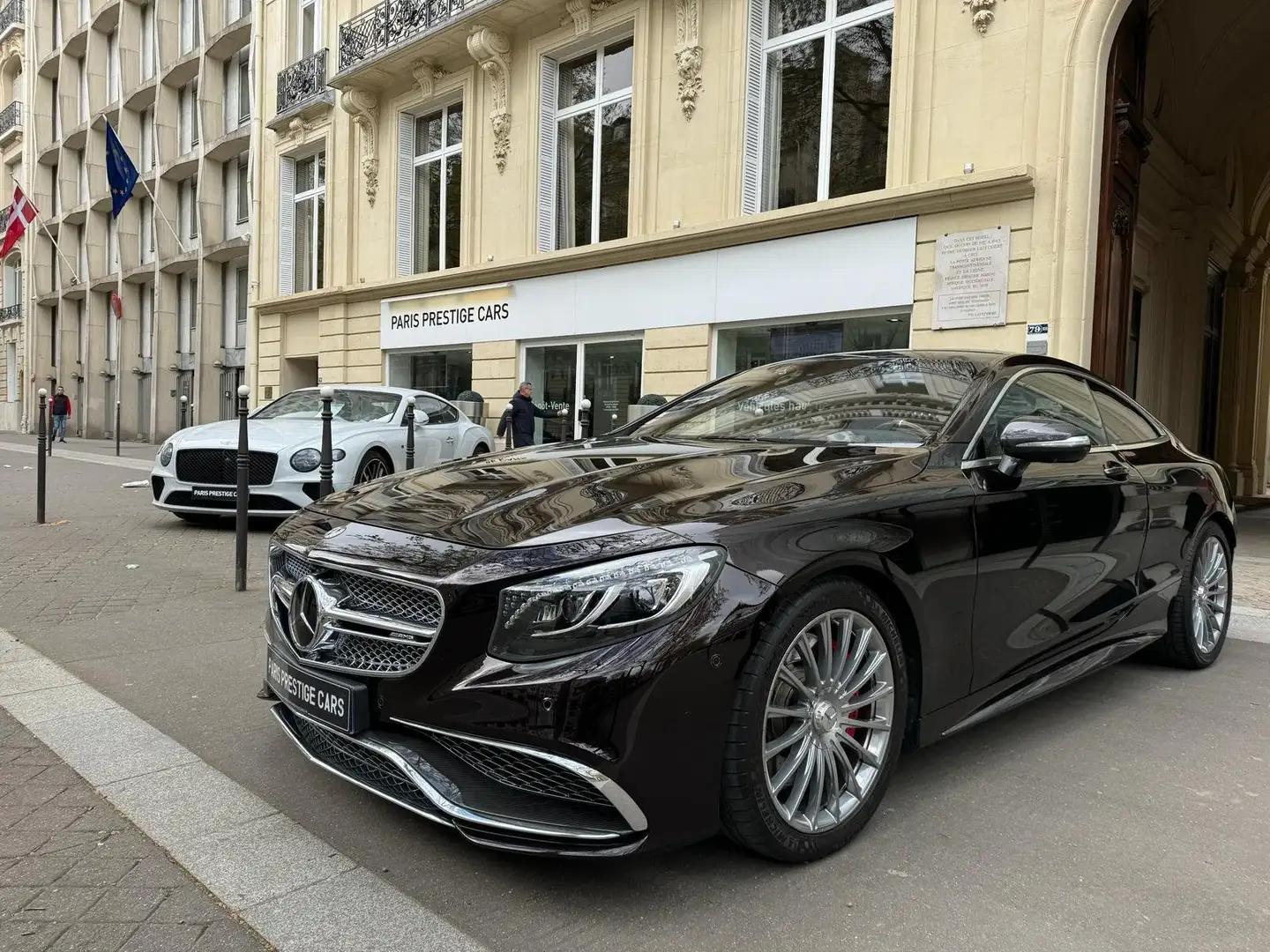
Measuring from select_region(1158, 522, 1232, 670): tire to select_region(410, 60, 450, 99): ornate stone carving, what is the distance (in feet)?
55.5

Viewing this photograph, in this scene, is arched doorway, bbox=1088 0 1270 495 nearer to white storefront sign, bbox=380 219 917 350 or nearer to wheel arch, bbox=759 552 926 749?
white storefront sign, bbox=380 219 917 350

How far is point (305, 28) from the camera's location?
72.7 feet

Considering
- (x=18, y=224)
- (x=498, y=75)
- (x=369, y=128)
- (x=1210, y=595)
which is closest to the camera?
(x=1210, y=595)

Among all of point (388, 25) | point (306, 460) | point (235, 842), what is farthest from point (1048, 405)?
point (388, 25)

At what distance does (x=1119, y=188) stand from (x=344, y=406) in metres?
9.04

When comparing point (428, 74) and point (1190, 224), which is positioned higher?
point (428, 74)

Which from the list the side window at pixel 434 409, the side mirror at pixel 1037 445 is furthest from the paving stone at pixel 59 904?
the side window at pixel 434 409

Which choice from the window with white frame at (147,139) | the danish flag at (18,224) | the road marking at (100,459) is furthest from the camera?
the window with white frame at (147,139)

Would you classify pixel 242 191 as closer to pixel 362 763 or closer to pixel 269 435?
pixel 269 435

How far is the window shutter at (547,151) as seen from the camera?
16.1 meters

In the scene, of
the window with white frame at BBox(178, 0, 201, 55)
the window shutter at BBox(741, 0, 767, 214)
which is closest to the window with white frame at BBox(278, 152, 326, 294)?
the window with white frame at BBox(178, 0, 201, 55)

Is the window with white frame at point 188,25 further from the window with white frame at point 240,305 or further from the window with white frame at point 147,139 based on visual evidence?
the window with white frame at point 240,305

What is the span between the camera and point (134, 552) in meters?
7.17

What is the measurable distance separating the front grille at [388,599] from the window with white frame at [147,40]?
35.5 m
